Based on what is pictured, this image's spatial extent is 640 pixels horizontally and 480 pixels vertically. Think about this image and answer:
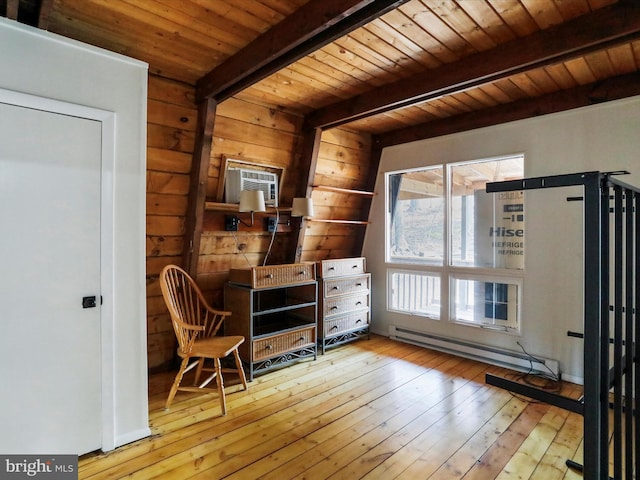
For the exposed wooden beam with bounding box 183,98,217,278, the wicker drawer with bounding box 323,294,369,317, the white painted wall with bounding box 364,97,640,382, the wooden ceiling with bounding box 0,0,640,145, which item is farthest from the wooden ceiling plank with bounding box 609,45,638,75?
the wicker drawer with bounding box 323,294,369,317

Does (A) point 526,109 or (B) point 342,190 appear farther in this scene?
(B) point 342,190

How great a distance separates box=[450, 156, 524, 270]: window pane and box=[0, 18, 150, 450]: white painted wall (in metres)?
3.11

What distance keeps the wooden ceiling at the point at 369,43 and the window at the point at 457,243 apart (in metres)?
0.95

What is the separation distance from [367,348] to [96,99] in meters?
3.39

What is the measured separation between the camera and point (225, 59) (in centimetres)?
246

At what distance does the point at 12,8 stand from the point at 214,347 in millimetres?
2316

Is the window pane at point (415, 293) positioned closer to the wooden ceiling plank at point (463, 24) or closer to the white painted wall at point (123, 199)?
the wooden ceiling plank at point (463, 24)

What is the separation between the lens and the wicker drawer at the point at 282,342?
312 cm

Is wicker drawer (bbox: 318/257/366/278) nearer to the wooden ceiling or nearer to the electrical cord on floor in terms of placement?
the wooden ceiling

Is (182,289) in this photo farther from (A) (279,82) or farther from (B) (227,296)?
(A) (279,82)

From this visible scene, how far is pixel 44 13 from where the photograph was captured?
5.88 ft

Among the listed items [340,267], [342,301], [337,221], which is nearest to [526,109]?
[337,221]

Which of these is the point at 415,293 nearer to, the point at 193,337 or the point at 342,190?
the point at 342,190

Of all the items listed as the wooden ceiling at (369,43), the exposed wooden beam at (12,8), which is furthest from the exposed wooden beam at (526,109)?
the exposed wooden beam at (12,8)
